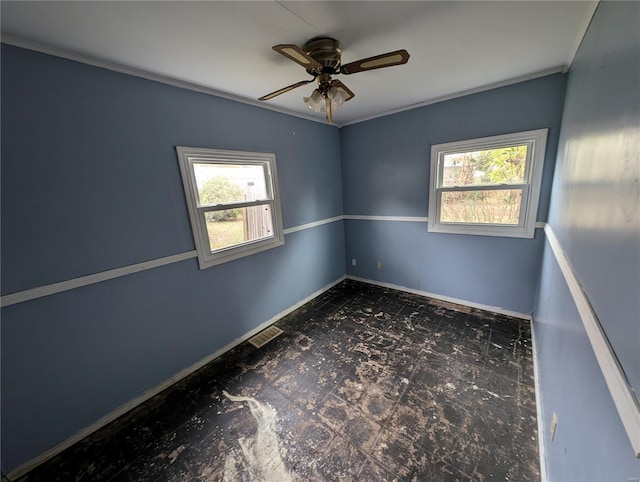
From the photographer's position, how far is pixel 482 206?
2.66 m

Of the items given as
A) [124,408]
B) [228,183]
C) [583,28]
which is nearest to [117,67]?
[228,183]

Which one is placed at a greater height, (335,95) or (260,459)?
(335,95)

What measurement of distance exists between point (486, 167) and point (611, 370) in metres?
2.52

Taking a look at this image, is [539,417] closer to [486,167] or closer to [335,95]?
[486,167]

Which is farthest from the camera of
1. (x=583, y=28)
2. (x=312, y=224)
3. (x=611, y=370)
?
(x=312, y=224)

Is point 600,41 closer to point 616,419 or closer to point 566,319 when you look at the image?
point 566,319

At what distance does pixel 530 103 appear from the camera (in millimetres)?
2225

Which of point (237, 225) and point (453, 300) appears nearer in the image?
point (237, 225)

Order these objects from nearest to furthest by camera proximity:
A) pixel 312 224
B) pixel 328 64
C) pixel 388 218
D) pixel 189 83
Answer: pixel 328 64 < pixel 189 83 < pixel 312 224 < pixel 388 218

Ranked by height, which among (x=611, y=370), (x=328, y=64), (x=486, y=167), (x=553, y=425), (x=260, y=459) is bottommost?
(x=260, y=459)

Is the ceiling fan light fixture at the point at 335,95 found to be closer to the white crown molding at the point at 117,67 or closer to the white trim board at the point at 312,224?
the white crown molding at the point at 117,67

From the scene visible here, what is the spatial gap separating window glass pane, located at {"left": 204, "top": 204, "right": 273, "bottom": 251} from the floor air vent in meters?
1.07

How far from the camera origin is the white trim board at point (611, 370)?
0.49m

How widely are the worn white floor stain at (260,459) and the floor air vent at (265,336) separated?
851 mm
